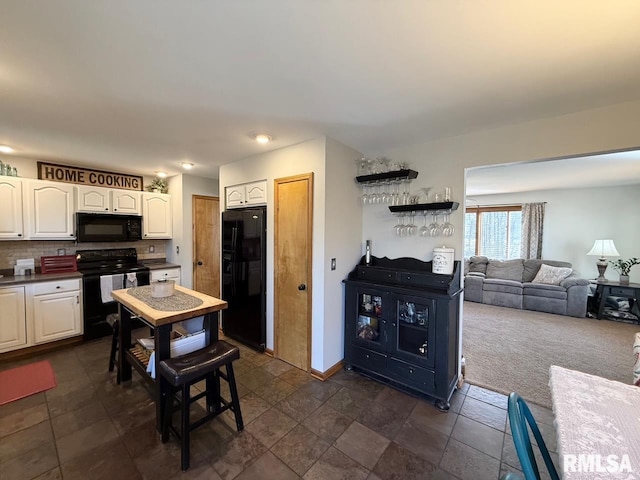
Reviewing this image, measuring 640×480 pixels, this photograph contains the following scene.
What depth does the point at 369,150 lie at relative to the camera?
3.02 meters

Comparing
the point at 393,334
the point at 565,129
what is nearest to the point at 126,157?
the point at 393,334

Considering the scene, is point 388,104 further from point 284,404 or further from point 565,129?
point 284,404

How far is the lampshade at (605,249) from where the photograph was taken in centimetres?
476

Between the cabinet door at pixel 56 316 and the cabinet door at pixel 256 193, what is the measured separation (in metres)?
2.44

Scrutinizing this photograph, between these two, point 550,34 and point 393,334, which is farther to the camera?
point 393,334

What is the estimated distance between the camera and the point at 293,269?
2848 millimetres

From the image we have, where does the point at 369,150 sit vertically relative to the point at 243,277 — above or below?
above

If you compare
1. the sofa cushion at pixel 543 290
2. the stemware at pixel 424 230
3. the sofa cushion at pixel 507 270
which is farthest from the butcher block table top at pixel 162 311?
the sofa cushion at pixel 507 270

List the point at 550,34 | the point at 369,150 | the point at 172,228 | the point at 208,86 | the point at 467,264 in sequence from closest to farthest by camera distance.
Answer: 1. the point at 550,34
2. the point at 208,86
3. the point at 369,150
4. the point at 172,228
5. the point at 467,264

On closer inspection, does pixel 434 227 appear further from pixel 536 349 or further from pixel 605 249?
pixel 605 249

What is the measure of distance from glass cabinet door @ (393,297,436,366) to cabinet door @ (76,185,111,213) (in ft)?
13.6

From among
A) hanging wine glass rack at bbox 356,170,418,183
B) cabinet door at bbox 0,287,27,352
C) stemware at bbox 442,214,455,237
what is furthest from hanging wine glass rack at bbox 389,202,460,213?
cabinet door at bbox 0,287,27,352

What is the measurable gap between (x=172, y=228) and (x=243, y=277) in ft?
6.87

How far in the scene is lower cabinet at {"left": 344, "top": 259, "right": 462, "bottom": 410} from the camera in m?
2.24
